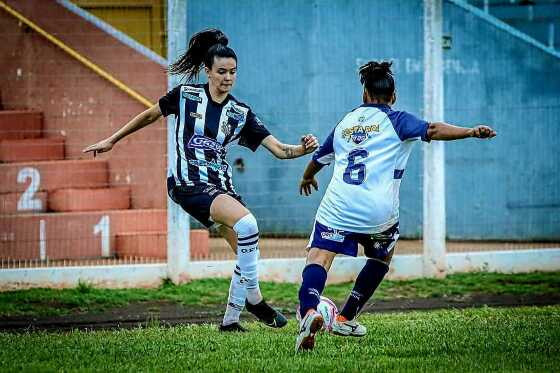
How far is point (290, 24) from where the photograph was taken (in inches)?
549

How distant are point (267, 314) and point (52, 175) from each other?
5354mm

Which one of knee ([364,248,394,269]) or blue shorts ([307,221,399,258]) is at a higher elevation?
blue shorts ([307,221,399,258])

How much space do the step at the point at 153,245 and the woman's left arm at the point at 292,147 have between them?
12.9 ft

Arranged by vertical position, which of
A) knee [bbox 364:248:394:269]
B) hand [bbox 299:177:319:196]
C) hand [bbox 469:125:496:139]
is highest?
hand [bbox 469:125:496:139]

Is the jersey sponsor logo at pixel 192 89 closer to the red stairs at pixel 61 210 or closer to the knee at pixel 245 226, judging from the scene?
the knee at pixel 245 226

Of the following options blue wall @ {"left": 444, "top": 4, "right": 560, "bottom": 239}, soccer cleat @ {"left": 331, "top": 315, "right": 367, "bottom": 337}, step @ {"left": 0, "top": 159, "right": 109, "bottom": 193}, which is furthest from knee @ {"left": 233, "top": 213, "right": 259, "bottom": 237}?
blue wall @ {"left": 444, "top": 4, "right": 560, "bottom": 239}

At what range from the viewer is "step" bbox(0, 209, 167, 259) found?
11.9 m

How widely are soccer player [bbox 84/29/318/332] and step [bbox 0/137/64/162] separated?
5197 mm

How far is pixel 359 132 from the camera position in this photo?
740cm

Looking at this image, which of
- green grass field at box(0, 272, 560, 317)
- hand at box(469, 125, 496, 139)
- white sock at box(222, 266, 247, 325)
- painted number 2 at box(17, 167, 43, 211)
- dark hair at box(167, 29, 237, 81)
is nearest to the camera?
hand at box(469, 125, 496, 139)

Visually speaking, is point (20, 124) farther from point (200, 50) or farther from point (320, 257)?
point (320, 257)

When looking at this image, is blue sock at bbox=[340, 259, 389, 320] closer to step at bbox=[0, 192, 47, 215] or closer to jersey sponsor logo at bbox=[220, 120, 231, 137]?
jersey sponsor logo at bbox=[220, 120, 231, 137]

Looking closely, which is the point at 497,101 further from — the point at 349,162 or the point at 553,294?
the point at 349,162

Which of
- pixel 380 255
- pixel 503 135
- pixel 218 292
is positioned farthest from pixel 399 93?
pixel 380 255
